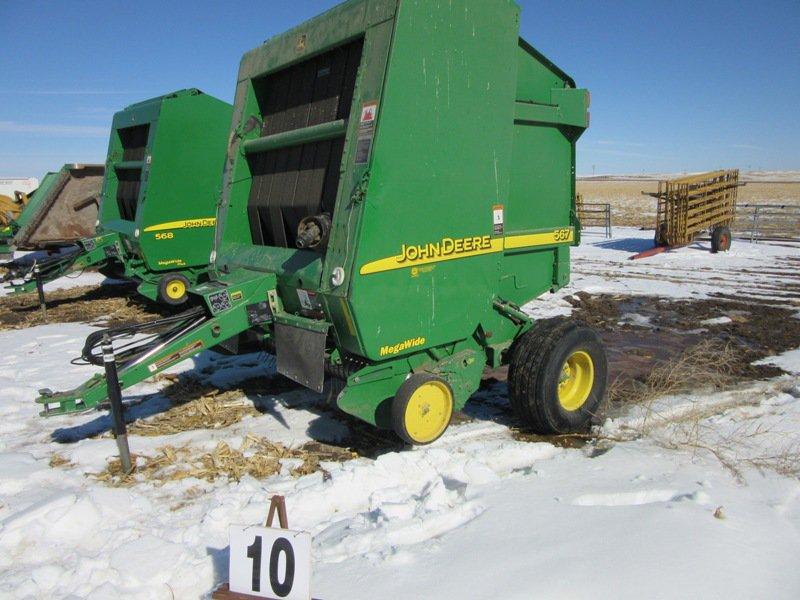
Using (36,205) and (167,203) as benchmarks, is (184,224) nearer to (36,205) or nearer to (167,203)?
(167,203)

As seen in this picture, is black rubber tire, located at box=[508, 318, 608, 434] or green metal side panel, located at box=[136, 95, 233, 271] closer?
black rubber tire, located at box=[508, 318, 608, 434]

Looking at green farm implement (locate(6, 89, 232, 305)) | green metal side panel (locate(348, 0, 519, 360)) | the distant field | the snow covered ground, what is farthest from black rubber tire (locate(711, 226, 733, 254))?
green metal side panel (locate(348, 0, 519, 360))

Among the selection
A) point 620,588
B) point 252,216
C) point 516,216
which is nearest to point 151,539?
point 620,588

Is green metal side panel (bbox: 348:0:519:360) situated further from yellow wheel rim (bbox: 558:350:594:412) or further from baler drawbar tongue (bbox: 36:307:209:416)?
baler drawbar tongue (bbox: 36:307:209:416)

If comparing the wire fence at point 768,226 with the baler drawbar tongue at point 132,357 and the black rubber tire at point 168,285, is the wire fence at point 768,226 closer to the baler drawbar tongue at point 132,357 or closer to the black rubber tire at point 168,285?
the black rubber tire at point 168,285

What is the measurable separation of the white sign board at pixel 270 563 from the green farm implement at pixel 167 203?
6.77 meters

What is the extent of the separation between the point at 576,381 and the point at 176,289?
6.27m

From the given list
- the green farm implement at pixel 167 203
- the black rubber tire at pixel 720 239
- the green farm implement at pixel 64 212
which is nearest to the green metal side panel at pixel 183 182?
the green farm implement at pixel 167 203

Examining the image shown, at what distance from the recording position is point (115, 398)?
3551 mm

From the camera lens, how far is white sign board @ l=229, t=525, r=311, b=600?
7.17 ft

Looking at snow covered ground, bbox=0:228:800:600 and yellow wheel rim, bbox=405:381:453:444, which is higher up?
yellow wheel rim, bbox=405:381:453:444

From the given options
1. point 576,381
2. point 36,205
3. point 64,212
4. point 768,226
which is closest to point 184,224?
point 64,212

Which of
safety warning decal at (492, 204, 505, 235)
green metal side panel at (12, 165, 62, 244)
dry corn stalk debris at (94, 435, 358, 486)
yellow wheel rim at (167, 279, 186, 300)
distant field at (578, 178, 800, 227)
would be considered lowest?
dry corn stalk debris at (94, 435, 358, 486)

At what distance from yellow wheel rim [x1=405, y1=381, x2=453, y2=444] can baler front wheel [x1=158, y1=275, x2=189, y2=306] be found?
19.0 ft
